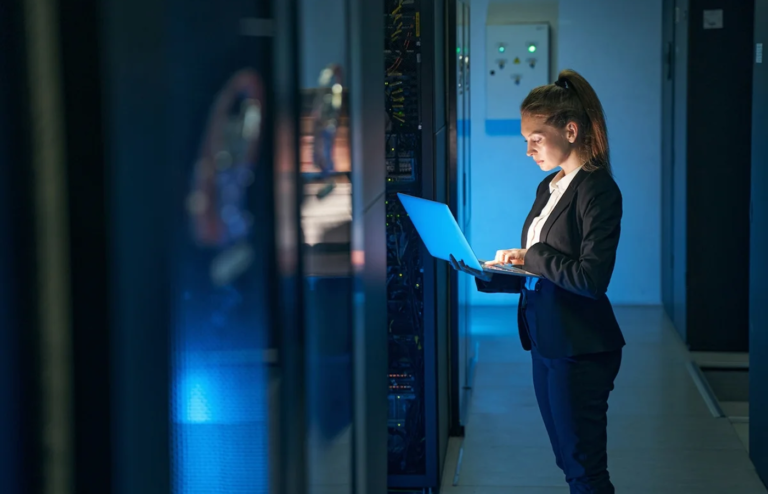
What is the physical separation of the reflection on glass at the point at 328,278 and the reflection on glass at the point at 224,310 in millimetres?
197

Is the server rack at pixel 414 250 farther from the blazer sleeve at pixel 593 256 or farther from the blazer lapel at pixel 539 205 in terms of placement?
the blazer sleeve at pixel 593 256

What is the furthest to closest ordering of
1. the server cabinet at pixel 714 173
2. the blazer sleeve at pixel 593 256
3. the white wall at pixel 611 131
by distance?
the white wall at pixel 611 131, the server cabinet at pixel 714 173, the blazer sleeve at pixel 593 256

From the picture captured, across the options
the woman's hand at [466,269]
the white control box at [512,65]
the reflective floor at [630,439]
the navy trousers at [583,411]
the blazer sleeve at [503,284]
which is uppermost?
the white control box at [512,65]

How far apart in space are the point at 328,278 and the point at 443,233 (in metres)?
1.17

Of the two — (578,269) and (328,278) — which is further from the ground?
(328,278)

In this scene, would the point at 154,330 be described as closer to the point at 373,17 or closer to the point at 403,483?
the point at 373,17

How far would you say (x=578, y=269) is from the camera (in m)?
2.21

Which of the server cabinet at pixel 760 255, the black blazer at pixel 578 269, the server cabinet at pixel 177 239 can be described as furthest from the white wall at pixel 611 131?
the server cabinet at pixel 177 239

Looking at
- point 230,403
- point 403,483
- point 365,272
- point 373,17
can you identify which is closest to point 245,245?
point 230,403

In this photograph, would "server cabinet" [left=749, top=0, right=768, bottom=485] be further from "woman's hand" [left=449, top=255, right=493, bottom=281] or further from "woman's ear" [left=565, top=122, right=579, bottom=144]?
"woman's hand" [left=449, top=255, right=493, bottom=281]

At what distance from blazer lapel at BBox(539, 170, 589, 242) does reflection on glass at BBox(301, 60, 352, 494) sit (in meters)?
1.08

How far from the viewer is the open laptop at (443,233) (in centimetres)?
222

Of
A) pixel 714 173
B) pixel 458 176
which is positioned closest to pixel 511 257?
pixel 458 176

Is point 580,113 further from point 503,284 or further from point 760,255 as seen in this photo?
point 760,255
